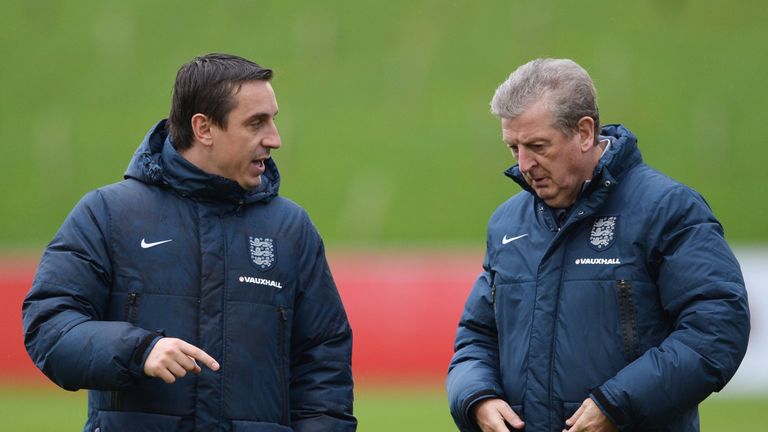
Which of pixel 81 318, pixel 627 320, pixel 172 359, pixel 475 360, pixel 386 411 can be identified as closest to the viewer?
pixel 172 359

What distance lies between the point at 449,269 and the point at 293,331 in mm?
8973

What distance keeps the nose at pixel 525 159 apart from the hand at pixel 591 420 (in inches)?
32.8

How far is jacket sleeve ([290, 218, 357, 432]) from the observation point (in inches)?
179

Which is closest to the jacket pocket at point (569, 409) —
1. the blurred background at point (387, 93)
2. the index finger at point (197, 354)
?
the index finger at point (197, 354)

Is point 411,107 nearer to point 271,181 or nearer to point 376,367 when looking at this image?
point 376,367

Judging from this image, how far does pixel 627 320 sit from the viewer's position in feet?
14.0

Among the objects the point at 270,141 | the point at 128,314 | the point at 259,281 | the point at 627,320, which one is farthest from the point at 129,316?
the point at 627,320

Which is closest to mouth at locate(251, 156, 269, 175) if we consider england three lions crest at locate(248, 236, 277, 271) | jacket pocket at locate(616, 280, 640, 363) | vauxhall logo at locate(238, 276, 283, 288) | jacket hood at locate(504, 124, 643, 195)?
england three lions crest at locate(248, 236, 277, 271)

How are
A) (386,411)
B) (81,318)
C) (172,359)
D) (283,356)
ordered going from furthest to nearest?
1. (386,411)
2. (283,356)
3. (81,318)
4. (172,359)

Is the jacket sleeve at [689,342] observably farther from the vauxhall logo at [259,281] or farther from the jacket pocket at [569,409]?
the vauxhall logo at [259,281]

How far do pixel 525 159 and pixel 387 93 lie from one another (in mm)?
19374

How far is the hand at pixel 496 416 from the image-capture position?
4355 millimetres

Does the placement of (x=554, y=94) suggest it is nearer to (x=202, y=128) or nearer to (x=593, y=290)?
(x=593, y=290)

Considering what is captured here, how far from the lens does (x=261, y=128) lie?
15.0 feet
